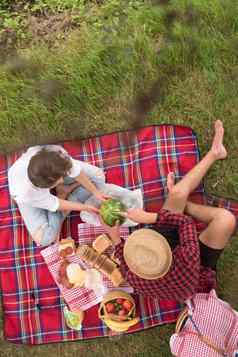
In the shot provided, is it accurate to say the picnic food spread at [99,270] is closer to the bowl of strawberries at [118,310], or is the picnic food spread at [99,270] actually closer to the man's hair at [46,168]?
the bowl of strawberries at [118,310]

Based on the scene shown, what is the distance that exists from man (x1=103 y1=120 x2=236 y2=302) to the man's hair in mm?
502

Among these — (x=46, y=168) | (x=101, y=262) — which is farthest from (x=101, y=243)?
(x=46, y=168)

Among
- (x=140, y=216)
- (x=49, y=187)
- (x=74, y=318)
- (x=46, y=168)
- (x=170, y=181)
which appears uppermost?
(x=46, y=168)

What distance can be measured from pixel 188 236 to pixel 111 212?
51 cm

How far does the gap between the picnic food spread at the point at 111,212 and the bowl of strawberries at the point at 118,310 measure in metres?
0.48

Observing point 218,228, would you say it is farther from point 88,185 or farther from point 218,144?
point 88,185

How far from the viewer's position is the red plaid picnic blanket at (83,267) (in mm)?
3109

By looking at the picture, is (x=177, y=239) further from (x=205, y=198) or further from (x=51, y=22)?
(x=51, y=22)

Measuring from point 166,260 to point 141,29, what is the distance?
1693mm

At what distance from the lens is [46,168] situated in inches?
104

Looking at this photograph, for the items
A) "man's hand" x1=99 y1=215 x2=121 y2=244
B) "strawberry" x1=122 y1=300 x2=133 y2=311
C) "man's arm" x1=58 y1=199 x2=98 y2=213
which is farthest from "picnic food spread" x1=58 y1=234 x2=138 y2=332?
"man's arm" x1=58 y1=199 x2=98 y2=213

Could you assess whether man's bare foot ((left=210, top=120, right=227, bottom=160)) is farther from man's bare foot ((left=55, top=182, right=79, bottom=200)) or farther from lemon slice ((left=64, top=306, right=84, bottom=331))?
lemon slice ((left=64, top=306, right=84, bottom=331))

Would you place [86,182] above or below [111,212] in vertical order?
above

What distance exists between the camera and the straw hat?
7.93ft
